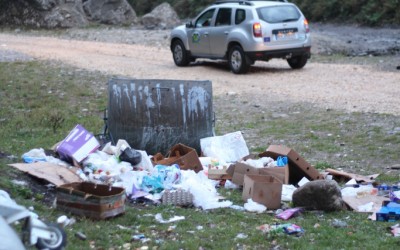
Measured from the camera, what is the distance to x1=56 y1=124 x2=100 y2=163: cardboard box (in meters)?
9.50

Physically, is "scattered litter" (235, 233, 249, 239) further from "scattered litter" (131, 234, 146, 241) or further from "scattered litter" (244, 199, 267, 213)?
"scattered litter" (244, 199, 267, 213)

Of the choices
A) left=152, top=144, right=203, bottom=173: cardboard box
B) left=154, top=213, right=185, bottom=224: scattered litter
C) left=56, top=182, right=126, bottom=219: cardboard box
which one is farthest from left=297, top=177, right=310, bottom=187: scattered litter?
left=56, top=182, right=126, bottom=219: cardboard box

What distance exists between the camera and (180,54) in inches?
888

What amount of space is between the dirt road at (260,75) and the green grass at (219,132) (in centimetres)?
86

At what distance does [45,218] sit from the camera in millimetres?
6883

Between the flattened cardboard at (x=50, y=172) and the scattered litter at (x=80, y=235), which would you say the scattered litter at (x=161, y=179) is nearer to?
the flattened cardboard at (x=50, y=172)

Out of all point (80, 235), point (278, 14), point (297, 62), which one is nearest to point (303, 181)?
point (80, 235)

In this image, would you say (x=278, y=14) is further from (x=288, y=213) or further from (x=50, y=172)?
(x=288, y=213)

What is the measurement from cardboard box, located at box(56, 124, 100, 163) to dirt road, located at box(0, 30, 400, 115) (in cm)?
660

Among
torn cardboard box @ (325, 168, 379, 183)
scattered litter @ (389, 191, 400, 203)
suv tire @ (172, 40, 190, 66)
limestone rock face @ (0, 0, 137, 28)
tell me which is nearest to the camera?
scattered litter @ (389, 191, 400, 203)

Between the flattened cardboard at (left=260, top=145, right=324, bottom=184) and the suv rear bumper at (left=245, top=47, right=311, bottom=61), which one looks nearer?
the flattened cardboard at (left=260, top=145, right=324, bottom=184)

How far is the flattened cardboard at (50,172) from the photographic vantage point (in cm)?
835

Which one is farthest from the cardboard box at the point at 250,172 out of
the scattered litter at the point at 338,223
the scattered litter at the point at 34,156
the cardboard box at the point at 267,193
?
the scattered litter at the point at 34,156

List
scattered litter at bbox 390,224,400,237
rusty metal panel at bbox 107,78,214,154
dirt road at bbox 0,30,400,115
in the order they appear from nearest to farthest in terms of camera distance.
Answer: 1. scattered litter at bbox 390,224,400,237
2. rusty metal panel at bbox 107,78,214,154
3. dirt road at bbox 0,30,400,115
